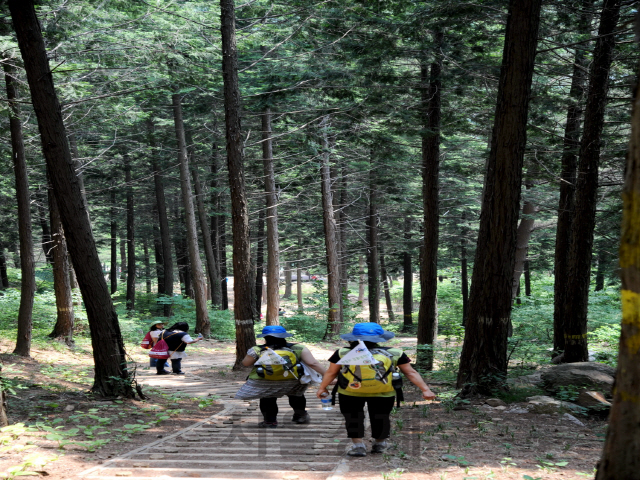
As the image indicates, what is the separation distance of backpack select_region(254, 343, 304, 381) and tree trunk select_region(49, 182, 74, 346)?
32.5 feet

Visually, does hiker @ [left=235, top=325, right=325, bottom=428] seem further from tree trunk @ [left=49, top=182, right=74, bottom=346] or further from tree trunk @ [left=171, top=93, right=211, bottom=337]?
tree trunk @ [left=171, top=93, right=211, bottom=337]

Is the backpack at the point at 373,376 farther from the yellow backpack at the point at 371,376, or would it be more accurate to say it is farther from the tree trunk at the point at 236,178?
the tree trunk at the point at 236,178

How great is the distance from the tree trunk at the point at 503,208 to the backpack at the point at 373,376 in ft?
10.5

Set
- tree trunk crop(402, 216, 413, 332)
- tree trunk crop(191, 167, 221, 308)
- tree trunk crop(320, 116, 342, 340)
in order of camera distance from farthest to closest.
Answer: tree trunk crop(402, 216, 413, 332), tree trunk crop(191, 167, 221, 308), tree trunk crop(320, 116, 342, 340)

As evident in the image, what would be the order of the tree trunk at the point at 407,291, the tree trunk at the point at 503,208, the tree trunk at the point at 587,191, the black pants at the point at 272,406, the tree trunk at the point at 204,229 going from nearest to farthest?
1. the black pants at the point at 272,406
2. the tree trunk at the point at 503,208
3. the tree trunk at the point at 587,191
4. the tree trunk at the point at 204,229
5. the tree trunk at the point at 407,291

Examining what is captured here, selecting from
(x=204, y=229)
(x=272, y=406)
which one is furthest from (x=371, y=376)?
(x=204, y=229)

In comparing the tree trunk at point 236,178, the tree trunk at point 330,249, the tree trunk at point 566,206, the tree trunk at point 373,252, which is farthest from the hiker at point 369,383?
the tree trunk at point 373,252

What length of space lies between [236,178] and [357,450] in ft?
27.8

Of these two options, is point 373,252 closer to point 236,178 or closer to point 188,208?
point 188,208

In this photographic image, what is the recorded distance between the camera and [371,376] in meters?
5.75

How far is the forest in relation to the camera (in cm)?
835

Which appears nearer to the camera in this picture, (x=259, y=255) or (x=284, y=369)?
(x=284, y=369)

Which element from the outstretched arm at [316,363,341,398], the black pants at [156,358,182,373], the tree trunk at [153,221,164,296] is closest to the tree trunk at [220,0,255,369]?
the black pants at [156,358,182,373]

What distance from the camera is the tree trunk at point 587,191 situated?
10.6 m
